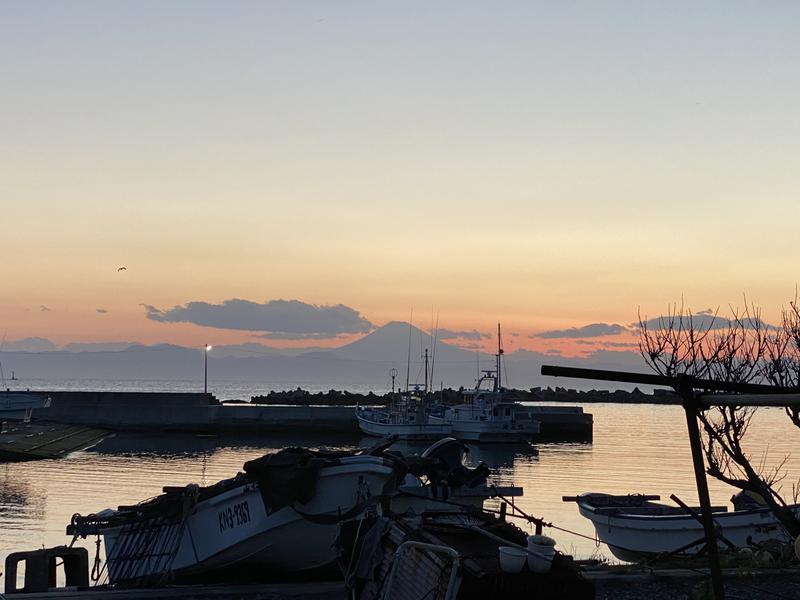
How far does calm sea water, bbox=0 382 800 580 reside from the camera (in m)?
34.5

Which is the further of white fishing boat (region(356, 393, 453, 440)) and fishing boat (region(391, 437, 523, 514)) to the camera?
white fishing boat (region(356, 393, 453, 440))

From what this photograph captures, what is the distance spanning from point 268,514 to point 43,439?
180 ft

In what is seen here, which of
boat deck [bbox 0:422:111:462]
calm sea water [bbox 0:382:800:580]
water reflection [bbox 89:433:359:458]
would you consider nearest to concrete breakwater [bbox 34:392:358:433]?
water reflection [bbox 89:433:359:458]

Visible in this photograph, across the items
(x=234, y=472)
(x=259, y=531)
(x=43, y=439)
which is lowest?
(x=234, y=472)

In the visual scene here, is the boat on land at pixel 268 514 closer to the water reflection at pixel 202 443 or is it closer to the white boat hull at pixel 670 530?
the white boat hull at pixel 670 530

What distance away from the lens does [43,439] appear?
6419 cm

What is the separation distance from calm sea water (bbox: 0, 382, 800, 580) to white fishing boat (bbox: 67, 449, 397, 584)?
32.3ft

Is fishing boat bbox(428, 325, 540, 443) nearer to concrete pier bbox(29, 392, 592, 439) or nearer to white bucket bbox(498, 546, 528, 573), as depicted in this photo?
concrete pier bbox(29, 392, 592, 439)

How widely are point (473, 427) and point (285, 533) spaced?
204ft

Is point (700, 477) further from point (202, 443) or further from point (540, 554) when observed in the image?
point (202, 443)

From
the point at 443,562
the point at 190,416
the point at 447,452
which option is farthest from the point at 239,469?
the point at 443,562

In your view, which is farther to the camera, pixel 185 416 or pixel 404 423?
pixel 185 416

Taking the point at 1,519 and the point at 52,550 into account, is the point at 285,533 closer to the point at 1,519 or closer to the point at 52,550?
the point at 52,550

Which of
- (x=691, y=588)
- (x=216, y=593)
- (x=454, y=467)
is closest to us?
(x=216, y=593)
